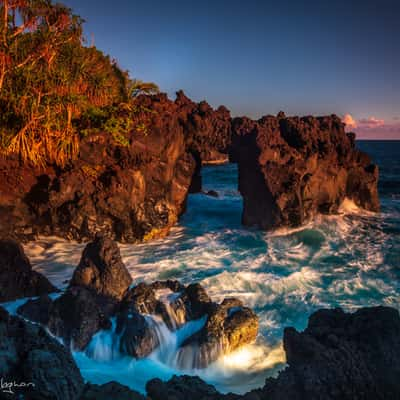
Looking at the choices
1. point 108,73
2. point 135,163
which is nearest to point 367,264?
point 135,163

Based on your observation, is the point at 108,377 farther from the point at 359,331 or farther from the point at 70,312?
the point at 359,331

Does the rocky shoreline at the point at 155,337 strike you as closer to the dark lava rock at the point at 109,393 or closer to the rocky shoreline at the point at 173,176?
the dark lava rock at the point at 109,393

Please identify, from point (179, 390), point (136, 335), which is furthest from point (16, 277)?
point (179, 390)

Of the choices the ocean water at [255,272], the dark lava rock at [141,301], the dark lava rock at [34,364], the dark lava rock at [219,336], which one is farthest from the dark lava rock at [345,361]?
the dark lava rock at [141,301]

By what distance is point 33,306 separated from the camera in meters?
5.18

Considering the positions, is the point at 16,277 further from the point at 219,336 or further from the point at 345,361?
the point at 345,361

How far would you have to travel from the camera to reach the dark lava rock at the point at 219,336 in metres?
5.01

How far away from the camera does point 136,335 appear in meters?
5.05

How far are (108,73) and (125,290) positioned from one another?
9.23 m

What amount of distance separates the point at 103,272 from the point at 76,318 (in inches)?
50.6

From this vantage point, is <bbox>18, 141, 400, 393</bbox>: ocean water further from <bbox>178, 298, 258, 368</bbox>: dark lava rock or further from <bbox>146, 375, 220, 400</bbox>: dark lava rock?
<bbox>146, 375, 220, 400</bbox>: dark lava rock

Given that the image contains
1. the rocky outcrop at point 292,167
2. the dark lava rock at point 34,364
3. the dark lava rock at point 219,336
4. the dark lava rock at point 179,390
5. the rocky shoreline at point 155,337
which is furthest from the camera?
the rocky outcrop at point 292,167

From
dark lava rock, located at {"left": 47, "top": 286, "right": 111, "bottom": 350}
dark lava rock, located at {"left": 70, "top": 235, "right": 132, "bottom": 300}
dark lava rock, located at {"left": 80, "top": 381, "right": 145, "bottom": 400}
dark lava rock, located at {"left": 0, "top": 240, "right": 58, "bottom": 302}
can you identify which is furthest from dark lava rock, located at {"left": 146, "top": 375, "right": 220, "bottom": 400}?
dark lava rock, located at {"left": 0, "top": 240, "right": 58, "bottom": 302}
